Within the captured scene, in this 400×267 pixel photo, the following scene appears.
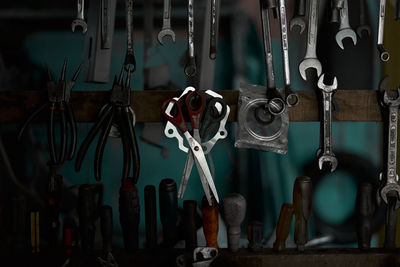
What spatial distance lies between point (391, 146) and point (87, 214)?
775 mm

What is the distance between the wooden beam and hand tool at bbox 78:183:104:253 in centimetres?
18

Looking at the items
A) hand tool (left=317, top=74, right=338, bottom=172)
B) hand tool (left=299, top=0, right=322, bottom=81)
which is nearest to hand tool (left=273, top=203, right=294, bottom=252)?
hand tool (left=317, top=74, right=338, bottom=172)

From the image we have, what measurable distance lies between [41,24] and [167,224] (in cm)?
72

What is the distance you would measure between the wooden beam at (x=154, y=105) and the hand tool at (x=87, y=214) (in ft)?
0.60

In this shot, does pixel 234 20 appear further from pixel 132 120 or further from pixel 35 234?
pixel 35 234

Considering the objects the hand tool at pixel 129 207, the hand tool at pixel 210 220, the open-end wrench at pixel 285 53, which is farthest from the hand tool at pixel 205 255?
the open-end wrench at pixel 285 53

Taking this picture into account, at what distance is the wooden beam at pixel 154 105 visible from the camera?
41.1 inches

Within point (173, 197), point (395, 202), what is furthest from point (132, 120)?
point (395, 202)

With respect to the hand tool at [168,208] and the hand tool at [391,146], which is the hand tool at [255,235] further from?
the hand tool at [391,146]

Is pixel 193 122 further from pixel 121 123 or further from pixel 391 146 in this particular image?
pixel 391 146

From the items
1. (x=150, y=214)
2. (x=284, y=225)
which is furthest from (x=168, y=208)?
(x=284, y=225)

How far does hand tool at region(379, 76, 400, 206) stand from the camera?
102 centimetres

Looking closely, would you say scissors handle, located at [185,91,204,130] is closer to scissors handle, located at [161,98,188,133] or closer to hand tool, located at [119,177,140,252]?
scissors handle, located at [161,98,188,133]

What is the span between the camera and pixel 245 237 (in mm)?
1252
